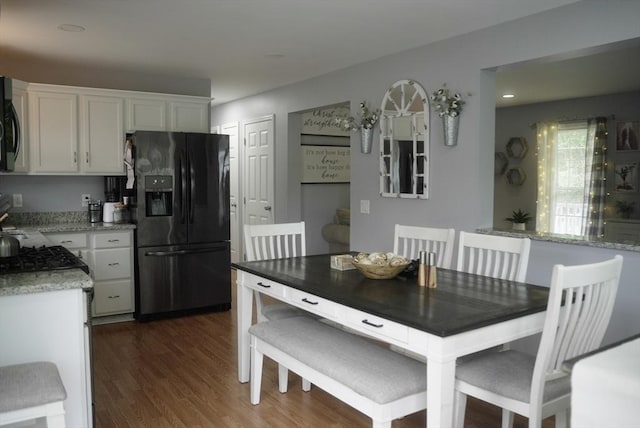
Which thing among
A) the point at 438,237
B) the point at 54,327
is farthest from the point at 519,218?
the point at 54,327

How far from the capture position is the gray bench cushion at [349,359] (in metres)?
2.03

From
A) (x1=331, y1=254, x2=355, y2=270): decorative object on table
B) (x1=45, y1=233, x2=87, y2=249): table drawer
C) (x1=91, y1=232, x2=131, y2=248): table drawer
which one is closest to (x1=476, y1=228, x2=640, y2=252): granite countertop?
(x1=331, y1=254, x2=355, y2=270): decorative object on table

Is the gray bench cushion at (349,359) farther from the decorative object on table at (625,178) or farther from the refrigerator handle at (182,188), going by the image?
the decorative object on table at (625,178)

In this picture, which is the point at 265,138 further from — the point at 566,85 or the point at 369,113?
the point at 566,85

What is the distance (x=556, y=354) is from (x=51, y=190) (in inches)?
183

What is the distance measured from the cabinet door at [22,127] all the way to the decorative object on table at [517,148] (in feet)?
19.9

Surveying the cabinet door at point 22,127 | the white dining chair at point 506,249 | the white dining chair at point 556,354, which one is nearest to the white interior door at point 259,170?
the cabinet door at point 22,127

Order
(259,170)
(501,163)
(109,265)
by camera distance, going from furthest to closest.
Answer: (501,163) → (259,170) → (109,265)

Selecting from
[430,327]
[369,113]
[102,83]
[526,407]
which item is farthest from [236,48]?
[526,407]

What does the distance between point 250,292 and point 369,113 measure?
2221 millimetres

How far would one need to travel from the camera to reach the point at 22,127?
431 cm

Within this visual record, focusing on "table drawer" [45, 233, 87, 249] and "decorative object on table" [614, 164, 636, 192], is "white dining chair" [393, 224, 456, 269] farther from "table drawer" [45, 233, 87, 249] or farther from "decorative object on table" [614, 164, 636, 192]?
"decorative object on table" [614, 164, 636, 192]

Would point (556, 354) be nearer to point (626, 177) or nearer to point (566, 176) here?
point (626, 177)

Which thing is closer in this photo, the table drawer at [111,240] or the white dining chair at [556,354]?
the white dining chair at [556,354]
